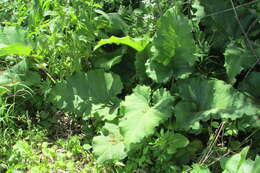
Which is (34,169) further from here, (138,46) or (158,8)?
(158,8)

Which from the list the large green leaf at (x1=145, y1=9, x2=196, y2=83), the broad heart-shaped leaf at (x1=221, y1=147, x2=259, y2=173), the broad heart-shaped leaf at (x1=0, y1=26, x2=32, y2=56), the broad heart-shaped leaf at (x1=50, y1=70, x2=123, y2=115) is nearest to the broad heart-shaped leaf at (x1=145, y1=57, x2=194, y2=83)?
the large green leaf at (x1=145, y1=9, x2=196, y2=83)

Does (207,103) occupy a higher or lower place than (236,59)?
lower

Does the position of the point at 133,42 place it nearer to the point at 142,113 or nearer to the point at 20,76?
the point at 142,113

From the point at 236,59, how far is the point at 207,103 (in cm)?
40

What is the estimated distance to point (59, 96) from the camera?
3.03 m

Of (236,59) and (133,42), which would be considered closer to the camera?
(236,59)

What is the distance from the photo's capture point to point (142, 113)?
2.63 meters

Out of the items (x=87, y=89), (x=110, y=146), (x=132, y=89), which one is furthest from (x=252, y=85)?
(x=87, y=89)

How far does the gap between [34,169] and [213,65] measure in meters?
1.66

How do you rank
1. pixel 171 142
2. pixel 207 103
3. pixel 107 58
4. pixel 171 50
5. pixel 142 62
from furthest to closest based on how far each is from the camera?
pixel 107 58
pixel 142 62
pixel 171 50
pixel 207 103
pixel 171 142

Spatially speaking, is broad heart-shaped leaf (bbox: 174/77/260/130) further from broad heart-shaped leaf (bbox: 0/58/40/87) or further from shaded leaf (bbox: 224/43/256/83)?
broad heart-shaped leaf (bbox: 0/58/40/87)

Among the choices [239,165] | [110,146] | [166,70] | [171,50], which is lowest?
[110,146]

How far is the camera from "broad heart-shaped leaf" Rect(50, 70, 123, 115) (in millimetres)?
2998

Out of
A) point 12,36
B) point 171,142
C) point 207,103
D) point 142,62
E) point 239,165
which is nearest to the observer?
point 239,165
